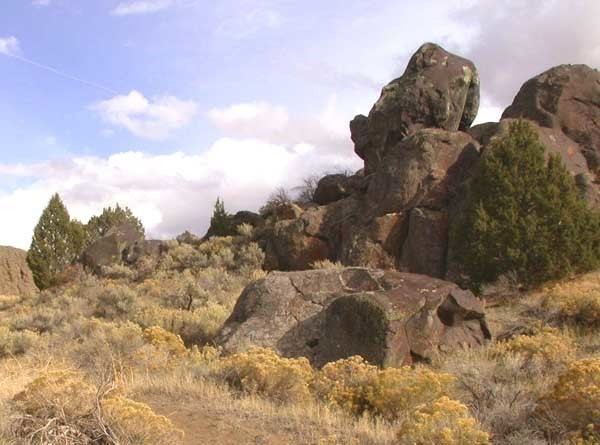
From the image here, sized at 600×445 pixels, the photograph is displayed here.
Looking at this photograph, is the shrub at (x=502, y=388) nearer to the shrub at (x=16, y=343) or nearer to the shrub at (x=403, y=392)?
the shrub at (x=403, y=392)

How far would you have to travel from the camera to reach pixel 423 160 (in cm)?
2102

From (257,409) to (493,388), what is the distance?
8.38 feet

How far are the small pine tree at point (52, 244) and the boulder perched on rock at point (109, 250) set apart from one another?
2813 millimetres

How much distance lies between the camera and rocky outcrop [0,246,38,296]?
35.8 m

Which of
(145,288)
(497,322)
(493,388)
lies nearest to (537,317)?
(497,322)

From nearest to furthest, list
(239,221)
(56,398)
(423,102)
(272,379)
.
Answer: (56,398) < (272,379) < (423,102) < (239,221)

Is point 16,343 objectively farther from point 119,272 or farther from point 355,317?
point 119,272

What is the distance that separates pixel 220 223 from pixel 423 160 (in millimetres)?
11939

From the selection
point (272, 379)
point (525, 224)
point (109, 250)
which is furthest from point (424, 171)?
point (109, 250)

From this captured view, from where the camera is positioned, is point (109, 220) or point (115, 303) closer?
point (115, 303)

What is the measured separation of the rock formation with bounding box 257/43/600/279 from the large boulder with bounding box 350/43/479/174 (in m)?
0.03

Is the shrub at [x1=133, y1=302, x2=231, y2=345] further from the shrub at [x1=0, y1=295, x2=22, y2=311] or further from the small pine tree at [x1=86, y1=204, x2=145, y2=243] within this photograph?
the small pine tree at [x1=86, y1=204, x2=145, y2=243]

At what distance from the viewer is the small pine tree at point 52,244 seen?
35.5 meters

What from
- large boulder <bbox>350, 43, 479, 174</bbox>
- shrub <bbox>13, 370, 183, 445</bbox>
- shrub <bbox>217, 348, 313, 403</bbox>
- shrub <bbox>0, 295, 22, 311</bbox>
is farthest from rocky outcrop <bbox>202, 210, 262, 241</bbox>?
shrub <bbox>13, 370, 183, 445</bbox>
